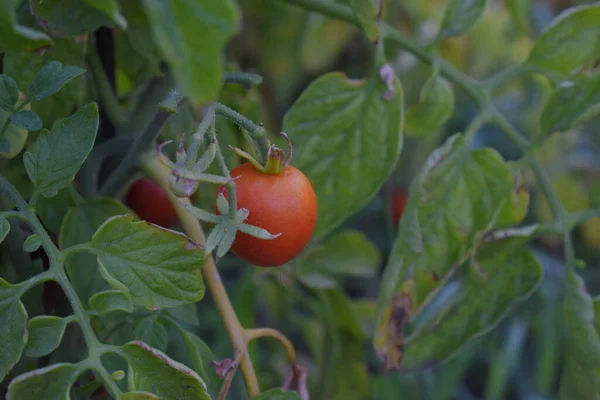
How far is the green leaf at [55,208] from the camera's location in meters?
0.49

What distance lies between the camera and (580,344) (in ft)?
1.76

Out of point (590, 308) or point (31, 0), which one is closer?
point (31, 0)

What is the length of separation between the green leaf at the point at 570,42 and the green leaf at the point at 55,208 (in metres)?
0.42

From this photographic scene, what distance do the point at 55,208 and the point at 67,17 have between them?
0.15 meters

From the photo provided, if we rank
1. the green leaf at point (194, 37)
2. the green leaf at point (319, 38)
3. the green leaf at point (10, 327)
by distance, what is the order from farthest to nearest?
the green leaf at point (319, 38), the green leaf at point (10, 327), the green leaf at point (194, 37)

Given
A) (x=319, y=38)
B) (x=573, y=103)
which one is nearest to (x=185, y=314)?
(x=573, y=103)

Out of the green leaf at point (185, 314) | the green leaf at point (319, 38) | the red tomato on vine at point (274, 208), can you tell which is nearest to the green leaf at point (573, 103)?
the red tomato on vine at point (274, 208)

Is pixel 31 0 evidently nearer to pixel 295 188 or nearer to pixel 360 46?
pixel 295 188

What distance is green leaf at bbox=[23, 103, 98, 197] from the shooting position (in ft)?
1.31

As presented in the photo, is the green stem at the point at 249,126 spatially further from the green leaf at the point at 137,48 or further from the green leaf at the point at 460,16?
the green leaf at the point at 460,16

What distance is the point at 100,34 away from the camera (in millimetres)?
556

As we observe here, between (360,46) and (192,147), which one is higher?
(192,147)

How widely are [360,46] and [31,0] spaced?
119 centimetres

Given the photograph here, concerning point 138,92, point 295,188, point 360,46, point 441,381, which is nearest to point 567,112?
point 295,188
